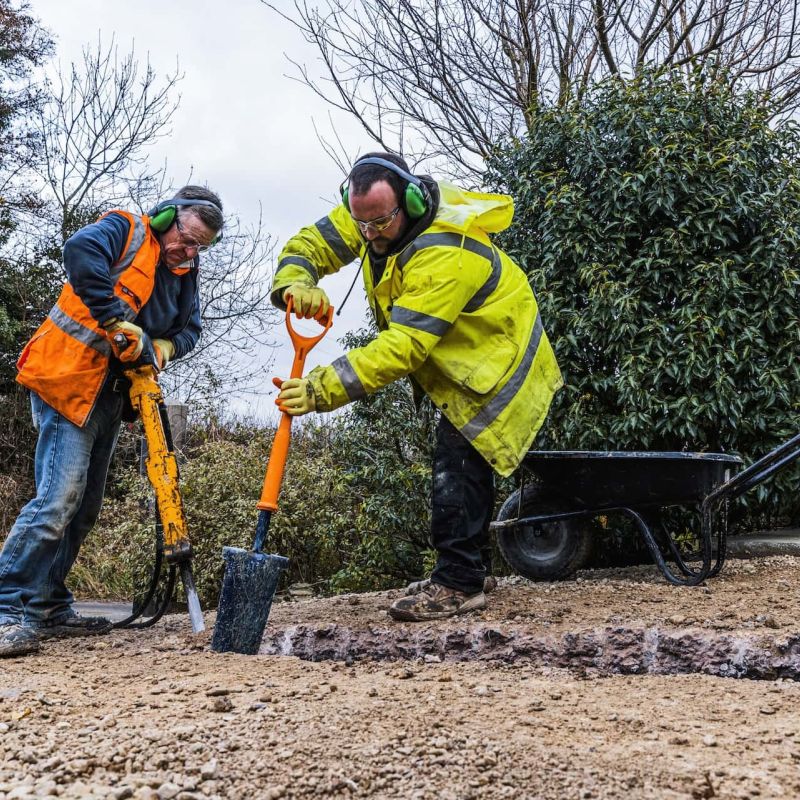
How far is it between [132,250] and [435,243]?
1249 millimetres

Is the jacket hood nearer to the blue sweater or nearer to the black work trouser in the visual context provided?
the black work trouser

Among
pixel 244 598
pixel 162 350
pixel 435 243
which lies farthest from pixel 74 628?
pixel 435 243

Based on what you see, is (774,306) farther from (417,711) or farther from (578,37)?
(578,37)

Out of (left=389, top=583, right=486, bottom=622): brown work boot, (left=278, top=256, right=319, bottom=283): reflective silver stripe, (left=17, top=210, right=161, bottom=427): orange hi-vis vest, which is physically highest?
(left=278, top=256, right=319, bottom=283): reflective silver stripe

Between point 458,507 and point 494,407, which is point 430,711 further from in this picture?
point 494,407

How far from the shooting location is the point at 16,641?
128 inches

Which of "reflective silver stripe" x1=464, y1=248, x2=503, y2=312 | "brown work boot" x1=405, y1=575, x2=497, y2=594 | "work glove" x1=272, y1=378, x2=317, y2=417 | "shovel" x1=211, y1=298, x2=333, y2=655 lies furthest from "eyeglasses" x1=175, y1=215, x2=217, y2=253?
"brown work boot" x1=405, y1=575, x2=497, y2=594

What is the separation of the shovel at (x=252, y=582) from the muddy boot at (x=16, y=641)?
73 centimetres

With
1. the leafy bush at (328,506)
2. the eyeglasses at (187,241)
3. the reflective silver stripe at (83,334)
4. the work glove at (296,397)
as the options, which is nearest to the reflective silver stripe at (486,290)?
the work glove at (296,397)

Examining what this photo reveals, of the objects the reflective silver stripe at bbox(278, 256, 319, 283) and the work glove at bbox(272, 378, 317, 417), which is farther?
the reflective silver stripe at bbox(278, 256, 319, 283)

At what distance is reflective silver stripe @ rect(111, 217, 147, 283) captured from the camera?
3471 millimetres

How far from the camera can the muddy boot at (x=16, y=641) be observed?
322 centimetres

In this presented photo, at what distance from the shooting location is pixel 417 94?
7762mm

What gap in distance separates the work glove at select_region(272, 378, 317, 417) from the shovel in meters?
0.09
